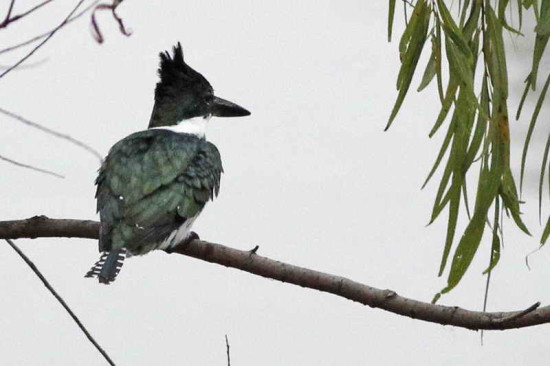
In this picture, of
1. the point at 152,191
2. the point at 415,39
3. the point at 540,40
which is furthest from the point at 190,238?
the point at 540,40

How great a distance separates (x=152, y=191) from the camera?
2.81m

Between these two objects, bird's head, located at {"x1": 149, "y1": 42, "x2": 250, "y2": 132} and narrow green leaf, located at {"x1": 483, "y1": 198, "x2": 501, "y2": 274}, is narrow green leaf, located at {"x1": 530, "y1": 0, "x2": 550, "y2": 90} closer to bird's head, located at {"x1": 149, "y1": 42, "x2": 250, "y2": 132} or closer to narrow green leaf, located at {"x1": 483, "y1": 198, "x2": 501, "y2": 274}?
narrow green leaf, located at {"x1": 483, "y1": 198, "x2": 501, "y2": 274}

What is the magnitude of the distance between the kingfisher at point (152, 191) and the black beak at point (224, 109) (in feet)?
0.76

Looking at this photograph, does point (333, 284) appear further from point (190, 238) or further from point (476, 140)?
point (190, 238)

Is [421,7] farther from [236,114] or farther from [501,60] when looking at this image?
[236,114]

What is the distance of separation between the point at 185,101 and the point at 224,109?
151 millimetres

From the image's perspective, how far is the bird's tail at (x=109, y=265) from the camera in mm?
2547

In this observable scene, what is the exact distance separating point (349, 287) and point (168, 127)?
1.55 metres

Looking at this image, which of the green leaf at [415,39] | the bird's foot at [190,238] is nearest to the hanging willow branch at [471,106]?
the green leaf at [415,39]

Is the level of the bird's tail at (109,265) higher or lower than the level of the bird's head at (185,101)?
lower

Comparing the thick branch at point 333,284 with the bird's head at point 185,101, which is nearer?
the thick branch at point 333,284

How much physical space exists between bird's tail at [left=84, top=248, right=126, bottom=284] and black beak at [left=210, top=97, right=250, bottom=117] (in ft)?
3.59

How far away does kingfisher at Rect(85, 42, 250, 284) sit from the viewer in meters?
2.65

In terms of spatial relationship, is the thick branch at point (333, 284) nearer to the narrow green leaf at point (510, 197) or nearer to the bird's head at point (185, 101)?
the narrow green leaf at point (510, 197)
